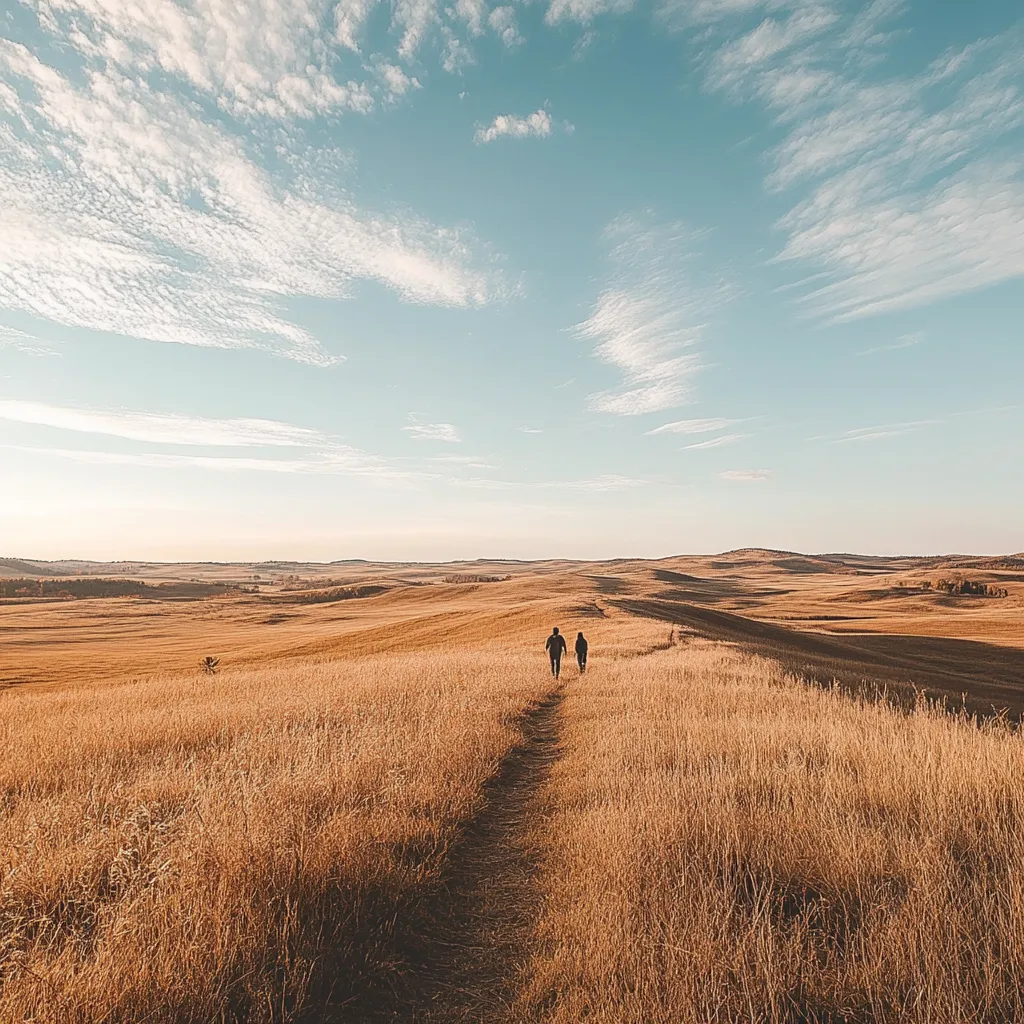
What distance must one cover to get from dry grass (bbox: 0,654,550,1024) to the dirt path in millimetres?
202

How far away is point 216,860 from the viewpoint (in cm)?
489

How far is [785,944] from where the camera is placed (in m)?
3.94

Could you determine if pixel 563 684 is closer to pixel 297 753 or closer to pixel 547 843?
pixel 297 753

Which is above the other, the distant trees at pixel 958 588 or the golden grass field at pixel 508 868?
the golden grass field at pixel 508 868

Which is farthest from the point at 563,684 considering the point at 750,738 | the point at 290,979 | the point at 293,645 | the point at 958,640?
the point at 958,640

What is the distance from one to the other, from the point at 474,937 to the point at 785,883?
255cm

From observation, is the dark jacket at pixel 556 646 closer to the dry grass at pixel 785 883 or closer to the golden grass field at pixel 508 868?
the golden grass field at pixel 508 868

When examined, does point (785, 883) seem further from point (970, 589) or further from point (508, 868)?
point (970, 589)

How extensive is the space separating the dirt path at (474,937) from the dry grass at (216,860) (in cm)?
20

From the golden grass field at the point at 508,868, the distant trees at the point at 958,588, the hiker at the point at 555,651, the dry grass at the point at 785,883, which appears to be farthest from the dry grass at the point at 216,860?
the distant trees at the point at 958,588

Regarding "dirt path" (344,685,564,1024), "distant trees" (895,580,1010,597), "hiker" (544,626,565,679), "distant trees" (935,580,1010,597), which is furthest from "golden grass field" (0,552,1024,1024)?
"distant trees" (895,580,1010,597)

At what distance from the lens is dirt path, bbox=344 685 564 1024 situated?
13.0 ft

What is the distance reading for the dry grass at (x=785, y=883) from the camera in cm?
Answer: 359

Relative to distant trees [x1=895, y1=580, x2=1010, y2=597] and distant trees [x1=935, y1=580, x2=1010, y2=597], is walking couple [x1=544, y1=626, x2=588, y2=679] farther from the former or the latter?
distant trees [x1=935, y1=580, x2=1010, y2=597]
